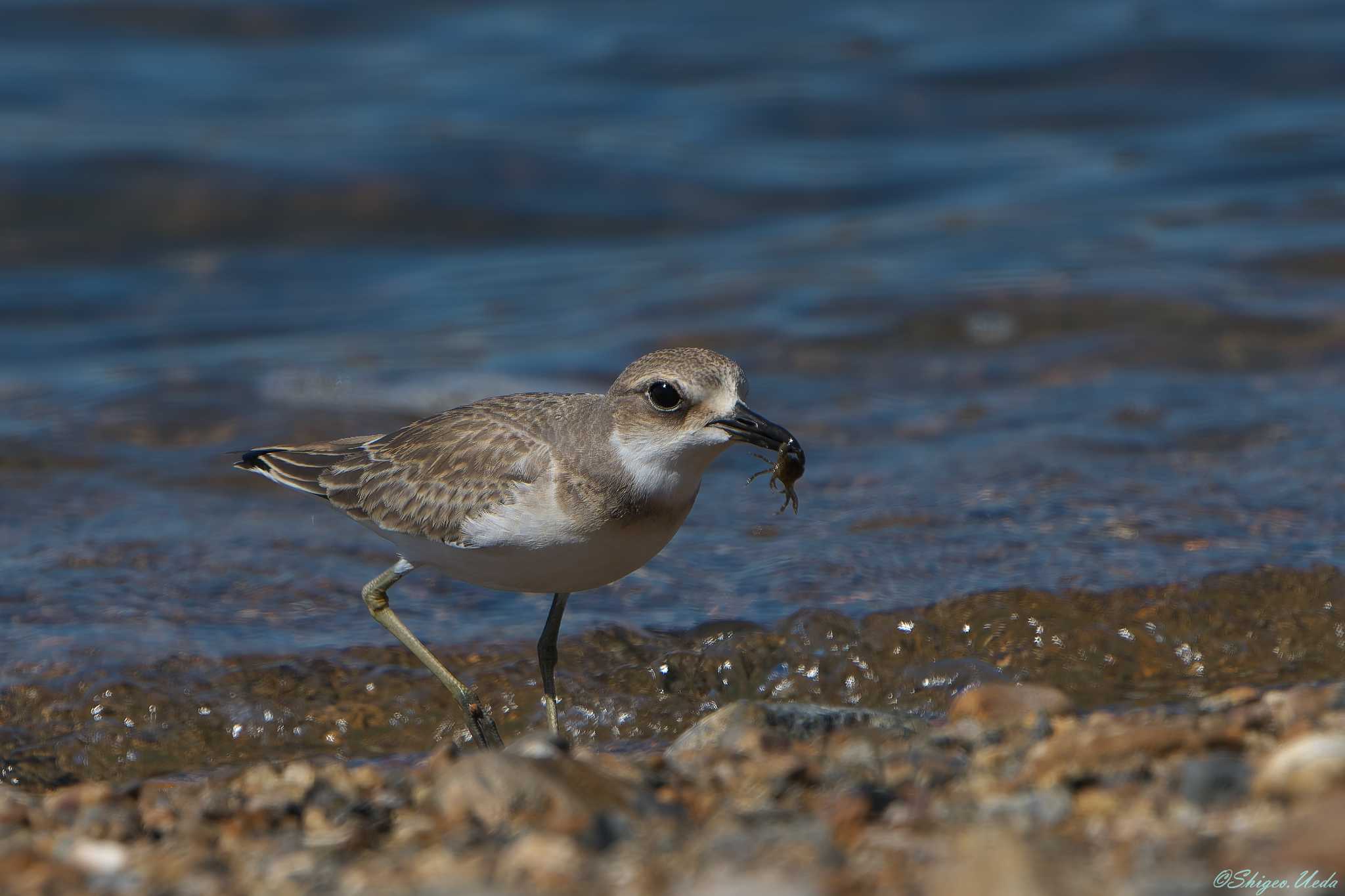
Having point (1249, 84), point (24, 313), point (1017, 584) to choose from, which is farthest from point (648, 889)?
point (1249, 84)

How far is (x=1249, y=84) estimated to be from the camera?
1770 cm

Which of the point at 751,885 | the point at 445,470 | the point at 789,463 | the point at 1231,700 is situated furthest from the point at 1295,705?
the point at 445,470

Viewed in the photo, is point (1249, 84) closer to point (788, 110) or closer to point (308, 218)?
point (788, 110)

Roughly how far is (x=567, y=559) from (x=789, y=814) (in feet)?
6.75

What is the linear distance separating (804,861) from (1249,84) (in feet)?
53.5

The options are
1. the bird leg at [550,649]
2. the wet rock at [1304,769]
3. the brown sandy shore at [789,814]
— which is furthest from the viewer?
the bird leg at [550,649]

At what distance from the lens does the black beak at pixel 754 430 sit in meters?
5.70

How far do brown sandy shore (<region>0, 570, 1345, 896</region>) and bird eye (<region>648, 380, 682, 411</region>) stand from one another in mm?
1226

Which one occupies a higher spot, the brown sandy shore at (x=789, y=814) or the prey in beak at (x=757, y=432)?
the prey in beak at (x=757, y=432)

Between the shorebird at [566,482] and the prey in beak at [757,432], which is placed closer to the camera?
the prey in beak at [757,432]

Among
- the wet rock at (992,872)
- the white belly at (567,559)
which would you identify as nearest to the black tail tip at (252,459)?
the white belly at (567,559)

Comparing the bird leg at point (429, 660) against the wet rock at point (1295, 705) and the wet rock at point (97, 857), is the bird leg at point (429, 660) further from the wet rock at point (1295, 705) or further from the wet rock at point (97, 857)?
the wet rock at point (1295, 705)

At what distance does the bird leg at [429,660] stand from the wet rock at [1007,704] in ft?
6.82

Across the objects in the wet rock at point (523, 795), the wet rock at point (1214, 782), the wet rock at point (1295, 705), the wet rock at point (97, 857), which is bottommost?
the wet rock at point (97, 857)
